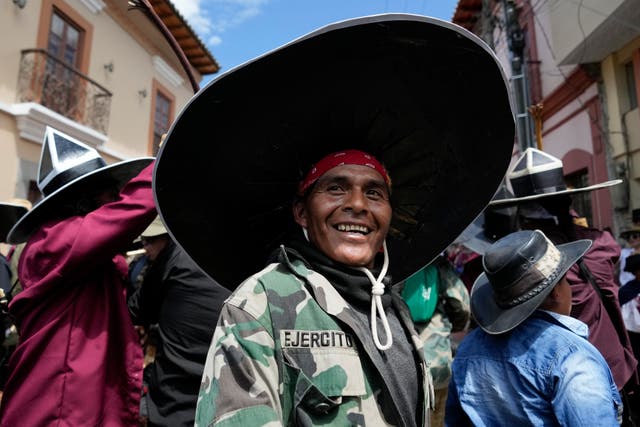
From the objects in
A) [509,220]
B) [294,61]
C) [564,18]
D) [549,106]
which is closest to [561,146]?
[549,106]

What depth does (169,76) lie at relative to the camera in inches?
579

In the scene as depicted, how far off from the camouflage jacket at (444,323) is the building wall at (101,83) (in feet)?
29.5

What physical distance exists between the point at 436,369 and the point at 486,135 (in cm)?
176

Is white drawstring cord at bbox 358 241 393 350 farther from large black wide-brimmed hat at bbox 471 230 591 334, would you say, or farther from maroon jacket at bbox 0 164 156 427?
maroon jacket at bbox 0 164 156 427

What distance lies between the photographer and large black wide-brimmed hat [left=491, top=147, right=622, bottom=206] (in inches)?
113

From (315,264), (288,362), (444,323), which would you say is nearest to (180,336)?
(315,264)

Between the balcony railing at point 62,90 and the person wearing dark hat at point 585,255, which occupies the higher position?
the balcony railing at point 62,90

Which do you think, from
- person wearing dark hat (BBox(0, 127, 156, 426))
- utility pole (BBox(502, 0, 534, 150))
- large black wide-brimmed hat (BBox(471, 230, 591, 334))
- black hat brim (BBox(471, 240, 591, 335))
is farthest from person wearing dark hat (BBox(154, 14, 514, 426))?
utility pole (BBox(502, 0, 534, 150))

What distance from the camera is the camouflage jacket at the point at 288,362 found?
0.96 meters

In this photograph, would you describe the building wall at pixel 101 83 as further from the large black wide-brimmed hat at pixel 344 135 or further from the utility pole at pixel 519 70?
the utility pole at pixel 519 70

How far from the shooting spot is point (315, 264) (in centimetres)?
129

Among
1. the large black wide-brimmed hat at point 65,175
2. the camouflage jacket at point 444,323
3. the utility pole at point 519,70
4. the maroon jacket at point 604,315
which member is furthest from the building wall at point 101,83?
the maroon jacket at point 604,315

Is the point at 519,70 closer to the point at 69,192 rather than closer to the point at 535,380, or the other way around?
the point at 535,380

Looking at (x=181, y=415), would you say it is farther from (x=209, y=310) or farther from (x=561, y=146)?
(x=561, y=146)
